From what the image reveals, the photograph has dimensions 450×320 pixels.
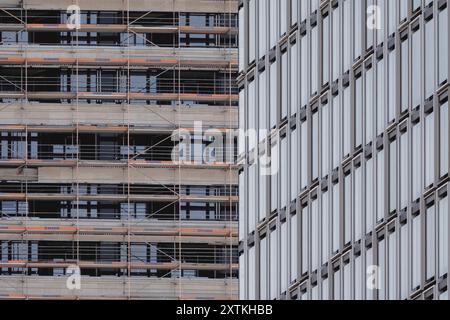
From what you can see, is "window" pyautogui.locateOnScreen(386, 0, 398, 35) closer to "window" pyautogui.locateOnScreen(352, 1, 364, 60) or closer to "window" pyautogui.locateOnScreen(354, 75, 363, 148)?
"window" pyautogui.locateOnScreen(352, 1, 364, 60)

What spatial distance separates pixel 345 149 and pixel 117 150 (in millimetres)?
13539

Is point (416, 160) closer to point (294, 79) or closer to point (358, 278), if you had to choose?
point (358, 278)

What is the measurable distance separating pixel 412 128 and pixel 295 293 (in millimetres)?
5575

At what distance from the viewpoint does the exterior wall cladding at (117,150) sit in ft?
166

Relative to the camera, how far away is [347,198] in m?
38.6

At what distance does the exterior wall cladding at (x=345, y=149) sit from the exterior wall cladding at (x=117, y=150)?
21.0ft

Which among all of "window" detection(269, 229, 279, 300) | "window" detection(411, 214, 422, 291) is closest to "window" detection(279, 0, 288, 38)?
"window" detection(269, 229, 279, 300)

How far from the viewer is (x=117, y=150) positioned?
169 feet

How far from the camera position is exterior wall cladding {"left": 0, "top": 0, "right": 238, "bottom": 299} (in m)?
50.5

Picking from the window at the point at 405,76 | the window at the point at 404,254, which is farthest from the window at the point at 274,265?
the window at the point at 405,76

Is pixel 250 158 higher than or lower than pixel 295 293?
higher

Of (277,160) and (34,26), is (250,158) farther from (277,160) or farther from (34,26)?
(34,26)

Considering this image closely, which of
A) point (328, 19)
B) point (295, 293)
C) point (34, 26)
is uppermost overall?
point (34, 26)
